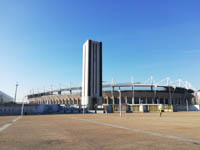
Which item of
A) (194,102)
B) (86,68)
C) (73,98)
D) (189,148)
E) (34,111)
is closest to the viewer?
(189,148)

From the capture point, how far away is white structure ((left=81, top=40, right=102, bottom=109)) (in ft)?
352

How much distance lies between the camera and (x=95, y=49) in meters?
112

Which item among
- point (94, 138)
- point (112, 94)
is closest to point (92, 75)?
point (112, 94)

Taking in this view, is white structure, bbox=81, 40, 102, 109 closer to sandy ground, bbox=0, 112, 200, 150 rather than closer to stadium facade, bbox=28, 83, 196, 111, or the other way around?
stadium facade, bbox=28, 83, 196, 111

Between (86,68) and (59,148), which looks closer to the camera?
(59,148)

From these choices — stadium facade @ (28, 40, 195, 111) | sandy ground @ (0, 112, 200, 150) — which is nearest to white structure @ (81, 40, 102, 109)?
stadium facade @ (28, 40, 195, 111)

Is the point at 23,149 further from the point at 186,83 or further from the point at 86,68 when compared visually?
the point at 186,83

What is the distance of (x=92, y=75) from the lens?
4264 inches

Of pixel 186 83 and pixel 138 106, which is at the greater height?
pixel 186 83

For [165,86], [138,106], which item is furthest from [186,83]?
[138,106]

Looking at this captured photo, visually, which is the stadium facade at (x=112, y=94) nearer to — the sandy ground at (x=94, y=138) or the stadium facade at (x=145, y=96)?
the stadium facade at (x=145, y=96)

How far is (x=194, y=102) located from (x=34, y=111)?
143 metres

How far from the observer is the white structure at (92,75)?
352ft

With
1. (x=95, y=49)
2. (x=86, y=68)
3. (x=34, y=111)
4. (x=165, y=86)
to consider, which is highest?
(x=95, y=49)
